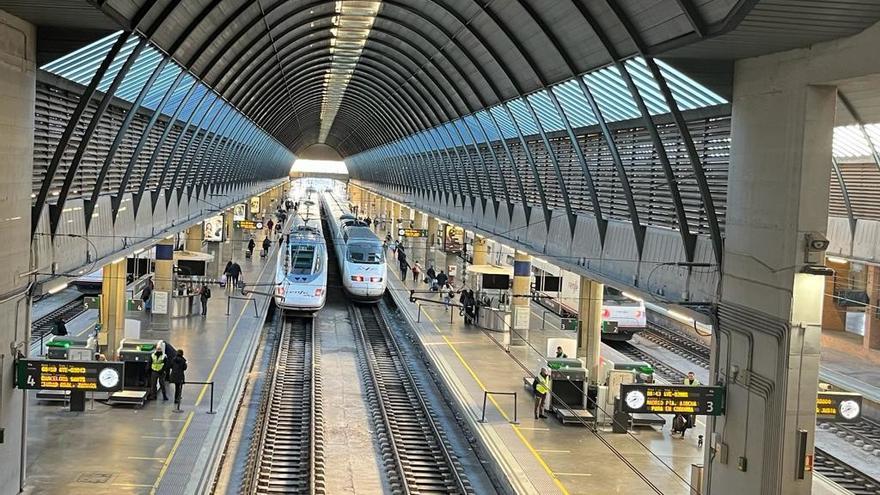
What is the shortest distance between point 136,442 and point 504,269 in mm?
21779

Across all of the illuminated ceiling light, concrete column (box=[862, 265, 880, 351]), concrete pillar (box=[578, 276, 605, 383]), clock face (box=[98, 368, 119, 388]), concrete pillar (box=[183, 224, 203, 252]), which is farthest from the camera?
concrete pillar (box=[183, 224, 203, 252])

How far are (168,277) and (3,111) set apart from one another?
22136mm

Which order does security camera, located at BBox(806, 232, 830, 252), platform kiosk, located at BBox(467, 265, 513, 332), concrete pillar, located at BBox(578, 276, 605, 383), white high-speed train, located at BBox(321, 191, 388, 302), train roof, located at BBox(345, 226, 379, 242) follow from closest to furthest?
security camera, located at BBox(806, 232, 830, 252), concrete pillar, located at BBox(578, 276, 605, 383), platform kiosk, located at BBox(467, 265, 513, 332), white high-speed train, located at BBox(321, 191, 388, 302), train roof, located at BBox(345, 226, 379, 242)

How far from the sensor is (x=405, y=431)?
24906 mm

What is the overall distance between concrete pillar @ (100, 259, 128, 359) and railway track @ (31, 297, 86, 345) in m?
6.43

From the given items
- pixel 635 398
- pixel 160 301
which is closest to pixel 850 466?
pixel 635 398

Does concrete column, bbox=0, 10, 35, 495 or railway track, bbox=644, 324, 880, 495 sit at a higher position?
concrete column, bbox=0, 10, 35, 495

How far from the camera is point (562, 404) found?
24406 millimetres

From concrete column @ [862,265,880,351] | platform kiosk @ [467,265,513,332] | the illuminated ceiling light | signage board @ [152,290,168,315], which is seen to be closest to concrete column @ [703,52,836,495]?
the illuminated ceiling light

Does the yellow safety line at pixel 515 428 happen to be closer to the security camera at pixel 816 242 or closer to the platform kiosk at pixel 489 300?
the platform kiosk at pixel 489 300

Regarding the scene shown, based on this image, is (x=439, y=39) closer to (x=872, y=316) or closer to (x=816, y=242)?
(x=872, y=316)

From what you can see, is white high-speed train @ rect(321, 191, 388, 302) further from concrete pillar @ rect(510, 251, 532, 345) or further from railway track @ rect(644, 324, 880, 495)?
railway track @ rect(644, 324, 880, 495)

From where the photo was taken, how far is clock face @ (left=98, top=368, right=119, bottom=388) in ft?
53.5

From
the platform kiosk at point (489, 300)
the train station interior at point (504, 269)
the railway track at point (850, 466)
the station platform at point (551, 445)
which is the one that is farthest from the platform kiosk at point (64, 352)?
the platform kiosk at point (489, 300)
